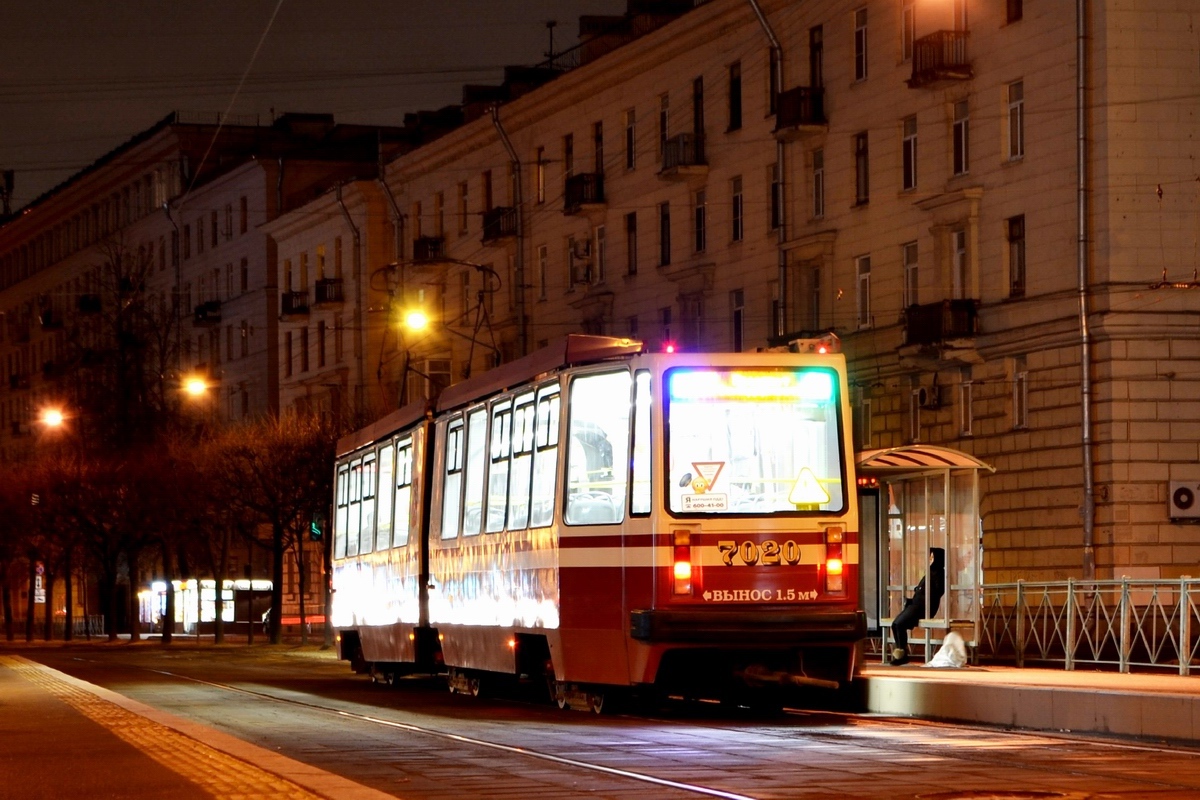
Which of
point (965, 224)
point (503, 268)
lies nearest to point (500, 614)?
point (965, 224)

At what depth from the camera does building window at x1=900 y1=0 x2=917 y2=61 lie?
1797 inches

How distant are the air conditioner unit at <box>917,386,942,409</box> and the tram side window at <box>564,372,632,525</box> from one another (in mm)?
26281

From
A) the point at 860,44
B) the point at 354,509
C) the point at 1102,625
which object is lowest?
the point at 1102,625

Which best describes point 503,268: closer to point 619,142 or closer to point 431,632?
point 619,142

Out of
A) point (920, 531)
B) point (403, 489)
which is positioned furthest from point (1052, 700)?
point (403, 489)

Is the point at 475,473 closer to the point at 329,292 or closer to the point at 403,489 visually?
the point at 403,489

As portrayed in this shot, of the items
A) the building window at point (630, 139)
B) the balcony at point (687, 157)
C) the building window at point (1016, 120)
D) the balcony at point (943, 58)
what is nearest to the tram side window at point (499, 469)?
the building window at point (1016, 120)

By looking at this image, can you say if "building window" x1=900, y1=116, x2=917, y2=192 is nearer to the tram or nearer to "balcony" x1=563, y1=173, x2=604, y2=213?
"balcony" x1=563, y1=173, x2=604, y2=213

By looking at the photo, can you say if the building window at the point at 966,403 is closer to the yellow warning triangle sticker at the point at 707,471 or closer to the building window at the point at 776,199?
the building window at the point at 776,199

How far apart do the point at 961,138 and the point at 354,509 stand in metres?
18.6

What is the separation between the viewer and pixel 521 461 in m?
21.1

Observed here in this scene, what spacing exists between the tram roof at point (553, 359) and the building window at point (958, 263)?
22.5 meters

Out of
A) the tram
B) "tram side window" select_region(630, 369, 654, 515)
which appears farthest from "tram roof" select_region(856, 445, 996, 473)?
"tram side window" select_region(630, 369, 654, 515)

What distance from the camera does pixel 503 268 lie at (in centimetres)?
6531
